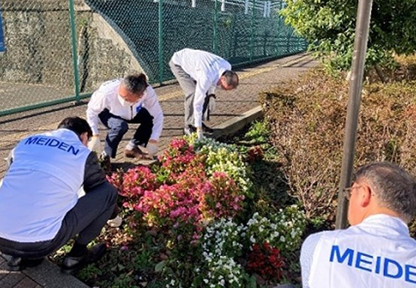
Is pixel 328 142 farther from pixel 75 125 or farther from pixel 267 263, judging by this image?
pixel 75 125

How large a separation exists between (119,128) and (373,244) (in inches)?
134

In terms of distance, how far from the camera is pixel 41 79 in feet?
39.4

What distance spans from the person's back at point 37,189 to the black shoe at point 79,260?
34cm

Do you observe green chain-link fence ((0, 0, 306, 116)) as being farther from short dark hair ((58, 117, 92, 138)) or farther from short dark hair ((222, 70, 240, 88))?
short dark hair ((58, 117, 92, 138))

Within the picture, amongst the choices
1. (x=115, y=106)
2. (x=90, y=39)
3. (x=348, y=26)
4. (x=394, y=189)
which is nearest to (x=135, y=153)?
Answer: (x=115, y=106)

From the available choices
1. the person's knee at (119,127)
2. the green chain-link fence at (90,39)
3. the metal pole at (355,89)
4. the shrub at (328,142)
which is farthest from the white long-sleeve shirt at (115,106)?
the green chain-link fence at (90,39)

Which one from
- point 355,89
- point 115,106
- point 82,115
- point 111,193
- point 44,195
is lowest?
point 82,115

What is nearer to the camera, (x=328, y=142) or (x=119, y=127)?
(x=328, y=142)

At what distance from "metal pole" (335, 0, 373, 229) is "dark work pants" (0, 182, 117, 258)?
1536 mm

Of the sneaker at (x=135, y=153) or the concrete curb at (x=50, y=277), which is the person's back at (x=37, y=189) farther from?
the sneaker at (x=135, y=153)

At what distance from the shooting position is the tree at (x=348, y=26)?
665 cm

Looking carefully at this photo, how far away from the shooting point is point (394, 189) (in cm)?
166

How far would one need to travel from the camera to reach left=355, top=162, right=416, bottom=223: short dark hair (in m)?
1.64

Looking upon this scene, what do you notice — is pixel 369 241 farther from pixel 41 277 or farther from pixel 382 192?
pixel 41 277
